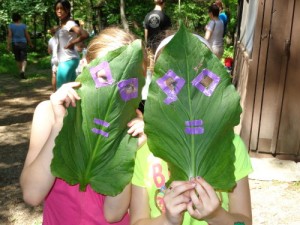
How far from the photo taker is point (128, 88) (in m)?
1.27

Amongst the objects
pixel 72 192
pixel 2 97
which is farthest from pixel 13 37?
pixel 72 192

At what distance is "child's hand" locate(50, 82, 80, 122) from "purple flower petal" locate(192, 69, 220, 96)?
369 mm

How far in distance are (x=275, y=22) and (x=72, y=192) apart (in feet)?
10.6

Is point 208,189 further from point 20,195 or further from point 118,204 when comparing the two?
point 20,195

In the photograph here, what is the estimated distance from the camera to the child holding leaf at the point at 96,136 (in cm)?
126

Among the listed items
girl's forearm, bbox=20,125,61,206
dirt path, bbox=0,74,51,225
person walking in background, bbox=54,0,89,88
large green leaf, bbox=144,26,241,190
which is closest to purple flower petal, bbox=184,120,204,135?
large green leaf, bbox=144,26,241,190

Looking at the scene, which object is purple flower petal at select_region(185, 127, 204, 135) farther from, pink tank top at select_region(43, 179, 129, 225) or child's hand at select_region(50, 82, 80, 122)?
pink tank top at select_region(43, 179, 129, 225)

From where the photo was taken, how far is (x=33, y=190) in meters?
1.51

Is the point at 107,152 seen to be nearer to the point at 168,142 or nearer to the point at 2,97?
the point at 168,142

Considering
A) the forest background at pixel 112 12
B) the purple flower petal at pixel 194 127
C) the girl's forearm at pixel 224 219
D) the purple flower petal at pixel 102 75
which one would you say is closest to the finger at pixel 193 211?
the girl's forearm at pixel 224 219

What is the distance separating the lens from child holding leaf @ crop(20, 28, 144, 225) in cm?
126

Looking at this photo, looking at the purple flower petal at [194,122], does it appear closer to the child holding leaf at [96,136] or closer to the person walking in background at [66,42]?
the child holding leaf at [96,136]

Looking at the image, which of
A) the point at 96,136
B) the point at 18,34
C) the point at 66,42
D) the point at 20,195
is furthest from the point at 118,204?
the point at 18,34

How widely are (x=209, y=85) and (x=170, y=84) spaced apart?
0.36ft
